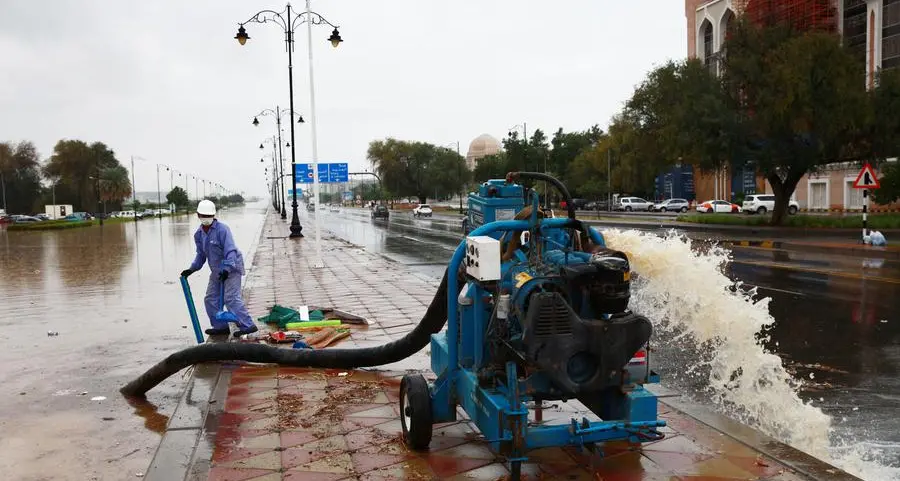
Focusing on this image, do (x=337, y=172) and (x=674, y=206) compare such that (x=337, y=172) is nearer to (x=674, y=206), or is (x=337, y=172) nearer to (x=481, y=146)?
(x=674, y=206)

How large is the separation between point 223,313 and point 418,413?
396 cm

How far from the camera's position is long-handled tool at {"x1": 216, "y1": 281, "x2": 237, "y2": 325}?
306 inches

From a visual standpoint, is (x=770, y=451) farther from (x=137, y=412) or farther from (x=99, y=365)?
(x=99, y=365)

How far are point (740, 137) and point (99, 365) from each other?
95.8ft

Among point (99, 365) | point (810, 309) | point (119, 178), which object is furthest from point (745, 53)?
point (119, 178)

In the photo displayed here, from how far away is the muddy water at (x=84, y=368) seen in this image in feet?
15.5

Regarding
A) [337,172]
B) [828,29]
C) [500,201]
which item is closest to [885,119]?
[500,201]

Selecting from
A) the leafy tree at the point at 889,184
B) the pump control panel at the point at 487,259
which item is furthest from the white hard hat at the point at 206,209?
the leafy tree at the point at 889,184

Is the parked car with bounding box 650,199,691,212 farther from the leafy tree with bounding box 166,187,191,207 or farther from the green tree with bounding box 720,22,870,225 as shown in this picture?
the leafy tree with bounding box 166,187,191,207

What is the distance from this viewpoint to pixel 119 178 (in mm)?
103312

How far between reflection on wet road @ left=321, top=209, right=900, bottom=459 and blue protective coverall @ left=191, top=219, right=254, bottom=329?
497cm

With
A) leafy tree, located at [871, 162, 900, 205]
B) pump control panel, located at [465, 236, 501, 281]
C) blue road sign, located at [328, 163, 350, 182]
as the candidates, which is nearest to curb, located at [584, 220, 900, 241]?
leafy tree, located at [871, 162, 900, 205]

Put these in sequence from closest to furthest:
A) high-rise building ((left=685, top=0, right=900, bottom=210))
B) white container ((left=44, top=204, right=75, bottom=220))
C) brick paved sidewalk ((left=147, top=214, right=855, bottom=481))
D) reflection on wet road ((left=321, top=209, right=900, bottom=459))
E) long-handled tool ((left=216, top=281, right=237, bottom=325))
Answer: brick paved sidewalk ((left=147, top=214, right=855, bottom=481))
reflection on wet road ((left=321, top=209, right=900, bottom=459))
long-handled tool ((left=216, top=281, right=237, bottom=325))
high-rise building ((left=685, top=0, right=900, bottom=210))
white container ((left=44, top=204, right=75, bottom=220))

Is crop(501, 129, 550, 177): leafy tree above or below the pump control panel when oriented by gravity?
above
